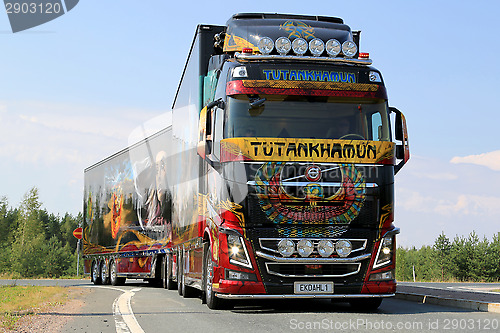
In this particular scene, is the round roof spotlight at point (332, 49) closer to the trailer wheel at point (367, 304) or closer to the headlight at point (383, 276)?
the headlight at point (383, 276)

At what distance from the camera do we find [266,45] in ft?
40.0

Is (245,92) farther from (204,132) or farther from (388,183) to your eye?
(388,183)

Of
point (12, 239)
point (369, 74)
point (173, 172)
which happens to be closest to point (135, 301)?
point (173, 172)

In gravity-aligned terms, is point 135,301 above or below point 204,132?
below

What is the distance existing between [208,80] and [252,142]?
264cm

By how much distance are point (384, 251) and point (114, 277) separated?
18709 millimetres

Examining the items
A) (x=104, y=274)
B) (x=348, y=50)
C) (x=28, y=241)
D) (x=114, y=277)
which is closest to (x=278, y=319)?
(x=348, y=50)

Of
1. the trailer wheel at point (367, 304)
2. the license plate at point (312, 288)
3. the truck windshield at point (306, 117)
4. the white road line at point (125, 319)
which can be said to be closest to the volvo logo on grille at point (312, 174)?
the truck windshield at point (306, 117)

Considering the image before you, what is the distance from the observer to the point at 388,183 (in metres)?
11.5

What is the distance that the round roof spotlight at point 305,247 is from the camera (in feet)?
36.5

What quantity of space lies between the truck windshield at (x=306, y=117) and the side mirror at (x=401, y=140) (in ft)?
0.72

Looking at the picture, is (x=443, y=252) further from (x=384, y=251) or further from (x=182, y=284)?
(x=384, y=251)

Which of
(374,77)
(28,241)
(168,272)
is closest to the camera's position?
(374,77)

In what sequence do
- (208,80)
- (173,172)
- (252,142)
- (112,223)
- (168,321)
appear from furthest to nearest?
(112,223) < (173,172) < (208,80) < (252,142) < (168,321)
